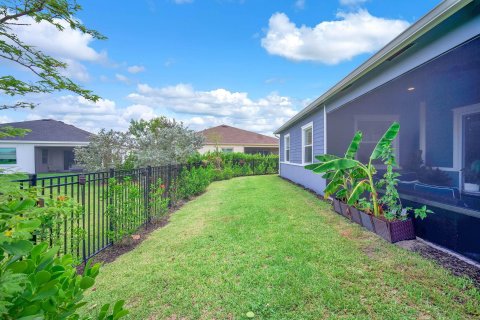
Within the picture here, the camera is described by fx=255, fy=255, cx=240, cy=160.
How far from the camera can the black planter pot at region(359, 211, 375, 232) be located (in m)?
4.85

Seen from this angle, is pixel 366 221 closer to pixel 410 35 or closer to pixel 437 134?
pixel 410 35

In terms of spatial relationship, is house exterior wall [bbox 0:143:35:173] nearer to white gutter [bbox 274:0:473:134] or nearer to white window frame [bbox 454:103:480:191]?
white gutter [bbox 274:0:473:134]

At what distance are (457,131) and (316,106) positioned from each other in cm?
409

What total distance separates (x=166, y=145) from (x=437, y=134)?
10924 mm

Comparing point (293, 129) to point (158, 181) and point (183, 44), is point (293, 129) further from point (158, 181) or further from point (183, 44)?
point (158, 181)

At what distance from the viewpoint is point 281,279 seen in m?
3.10

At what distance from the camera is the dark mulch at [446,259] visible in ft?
10.2

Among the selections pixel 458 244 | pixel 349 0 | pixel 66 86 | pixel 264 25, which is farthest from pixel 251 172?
Result: pixel 66 86

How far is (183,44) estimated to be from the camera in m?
11.9

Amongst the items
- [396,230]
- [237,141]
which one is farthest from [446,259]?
[237,141]

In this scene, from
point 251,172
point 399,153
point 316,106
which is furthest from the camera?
point 251,172

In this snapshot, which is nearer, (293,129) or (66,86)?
(66,86)

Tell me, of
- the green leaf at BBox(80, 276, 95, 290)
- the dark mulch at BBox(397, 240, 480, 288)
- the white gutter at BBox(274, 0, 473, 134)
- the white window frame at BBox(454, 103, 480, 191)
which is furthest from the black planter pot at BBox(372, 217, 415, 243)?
the green leaf at BBox(80, 276, 95, 290)

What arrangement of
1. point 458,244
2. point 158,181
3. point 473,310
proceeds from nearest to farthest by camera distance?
point 473,310 → point 458,244 → point 158,181
